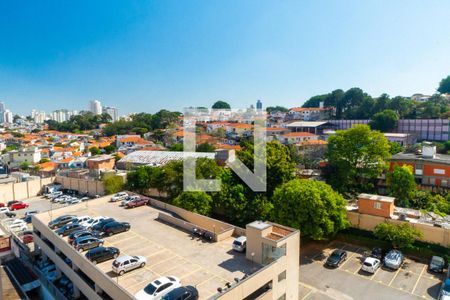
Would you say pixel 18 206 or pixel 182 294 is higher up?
pixel 182 294

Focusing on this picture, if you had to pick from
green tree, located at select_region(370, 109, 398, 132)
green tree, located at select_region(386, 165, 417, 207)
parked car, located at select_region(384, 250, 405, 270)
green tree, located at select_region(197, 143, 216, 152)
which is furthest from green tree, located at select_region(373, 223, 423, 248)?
green tree, located at select_region(370, 109, 398, 132)

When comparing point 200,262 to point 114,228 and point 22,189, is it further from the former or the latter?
point 22,189

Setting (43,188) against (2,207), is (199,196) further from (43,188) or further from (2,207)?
(43,188)

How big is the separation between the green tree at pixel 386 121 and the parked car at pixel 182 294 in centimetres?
5310

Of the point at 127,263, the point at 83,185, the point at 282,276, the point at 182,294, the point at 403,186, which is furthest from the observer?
the point at 83,185


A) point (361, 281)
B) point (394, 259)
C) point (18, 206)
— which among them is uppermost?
point (394, 259)

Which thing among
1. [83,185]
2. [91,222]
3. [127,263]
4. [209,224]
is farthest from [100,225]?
[83,185]

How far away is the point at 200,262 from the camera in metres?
11.8

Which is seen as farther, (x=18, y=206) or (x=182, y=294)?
(x=18, y=206)

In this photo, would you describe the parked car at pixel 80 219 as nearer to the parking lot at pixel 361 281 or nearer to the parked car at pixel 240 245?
the parked car at pixel 240 245

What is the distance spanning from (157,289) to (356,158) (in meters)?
21.1

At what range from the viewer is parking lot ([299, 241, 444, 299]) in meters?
13.9

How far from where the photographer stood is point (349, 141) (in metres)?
25.4

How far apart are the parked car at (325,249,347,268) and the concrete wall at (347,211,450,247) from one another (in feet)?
10.6
